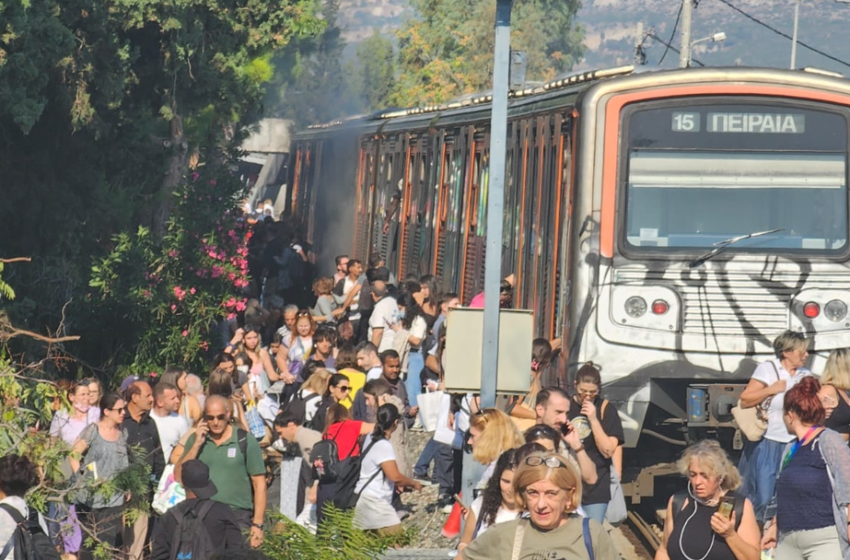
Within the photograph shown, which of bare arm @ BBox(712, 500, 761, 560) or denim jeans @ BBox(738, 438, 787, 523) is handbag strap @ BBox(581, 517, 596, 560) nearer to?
bare arm @ BBox(712, 500, 761, 560)

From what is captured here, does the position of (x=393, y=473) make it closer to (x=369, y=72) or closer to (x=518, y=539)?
(x=518, y=539)

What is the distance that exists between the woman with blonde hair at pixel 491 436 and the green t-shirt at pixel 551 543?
2458mm

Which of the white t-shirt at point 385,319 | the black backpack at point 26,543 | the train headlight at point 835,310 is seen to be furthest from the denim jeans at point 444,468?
the black backpack at point 26,543

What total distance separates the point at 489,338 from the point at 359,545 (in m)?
1.65

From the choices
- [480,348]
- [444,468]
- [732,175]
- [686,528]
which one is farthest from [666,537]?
[444,468]

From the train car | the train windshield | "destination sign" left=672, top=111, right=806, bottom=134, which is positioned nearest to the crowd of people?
the train car

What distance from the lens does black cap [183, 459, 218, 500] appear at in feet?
29.7

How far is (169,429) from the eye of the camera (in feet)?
35.9

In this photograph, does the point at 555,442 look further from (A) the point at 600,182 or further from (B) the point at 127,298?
(B) the point at 127,298

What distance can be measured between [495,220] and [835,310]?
4218 millimetres

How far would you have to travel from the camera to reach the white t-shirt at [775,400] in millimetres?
10266

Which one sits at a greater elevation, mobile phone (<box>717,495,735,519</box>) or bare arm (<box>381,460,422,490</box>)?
mobile phone (<box>717,495,735,519</box>)

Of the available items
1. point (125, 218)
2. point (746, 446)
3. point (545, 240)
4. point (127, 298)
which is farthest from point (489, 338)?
point (125, 218)

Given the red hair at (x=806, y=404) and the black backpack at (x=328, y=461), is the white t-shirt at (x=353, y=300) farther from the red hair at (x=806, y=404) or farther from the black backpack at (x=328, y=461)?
the red hair at (x=806, y=404)
